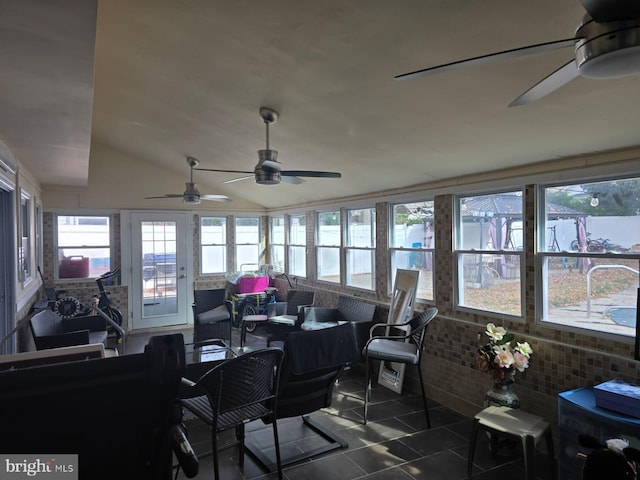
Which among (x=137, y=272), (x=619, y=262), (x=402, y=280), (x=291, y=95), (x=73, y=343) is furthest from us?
(x=137, y=272)

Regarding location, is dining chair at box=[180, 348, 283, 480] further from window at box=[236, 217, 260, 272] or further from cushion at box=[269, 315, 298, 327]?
window at box=[236, 217, 260, 272]

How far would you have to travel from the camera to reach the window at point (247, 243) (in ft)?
26.4

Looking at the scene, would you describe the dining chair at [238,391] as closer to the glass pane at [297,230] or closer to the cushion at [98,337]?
the cushion at [98,337]

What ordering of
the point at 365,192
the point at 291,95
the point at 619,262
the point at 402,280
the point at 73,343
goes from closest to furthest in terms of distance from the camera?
the point at 619,262
the point at 291,95
the point at 73,343
the point at 402,280
the point at 365,192

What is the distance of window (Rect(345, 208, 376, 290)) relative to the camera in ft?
17.3

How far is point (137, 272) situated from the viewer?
7.11m

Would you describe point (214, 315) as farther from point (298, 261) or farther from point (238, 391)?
point (238, 391)

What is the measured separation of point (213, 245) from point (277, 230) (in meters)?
1.26

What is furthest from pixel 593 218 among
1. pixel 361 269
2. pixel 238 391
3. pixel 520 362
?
pixel 361 269

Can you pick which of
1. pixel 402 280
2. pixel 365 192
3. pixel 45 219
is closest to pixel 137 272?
→ pixel 45 219

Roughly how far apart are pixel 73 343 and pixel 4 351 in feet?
2.17

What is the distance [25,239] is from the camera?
4781mm

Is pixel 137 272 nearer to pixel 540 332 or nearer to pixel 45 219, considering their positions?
pixel 45 219

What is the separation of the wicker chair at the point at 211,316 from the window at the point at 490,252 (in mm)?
3392
